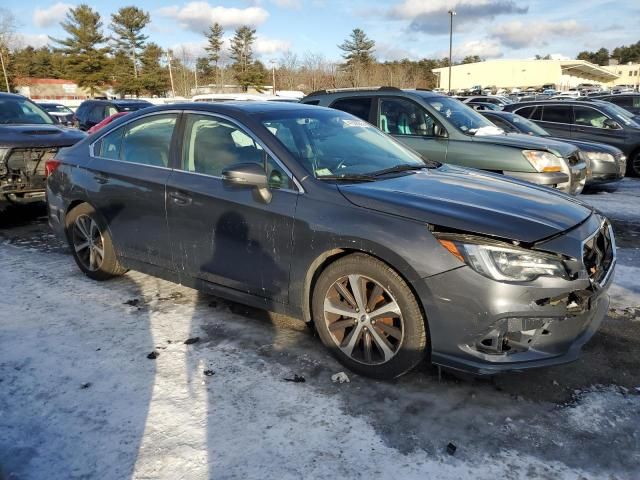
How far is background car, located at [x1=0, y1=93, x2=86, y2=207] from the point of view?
23.3ft

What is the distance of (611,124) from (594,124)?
1.09 ft

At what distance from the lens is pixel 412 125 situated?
25.2 feet

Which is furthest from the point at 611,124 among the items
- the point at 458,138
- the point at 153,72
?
the point at 153,72

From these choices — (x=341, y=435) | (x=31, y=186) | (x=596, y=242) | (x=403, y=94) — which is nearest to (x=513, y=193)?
(x=596, y=242)

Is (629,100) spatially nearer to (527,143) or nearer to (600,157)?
(600,157)

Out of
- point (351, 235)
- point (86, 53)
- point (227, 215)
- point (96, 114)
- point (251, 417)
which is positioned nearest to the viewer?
point (251, 417)

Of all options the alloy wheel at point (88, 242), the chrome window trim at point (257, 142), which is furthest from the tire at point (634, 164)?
the alloy wheel at point (88, 242)

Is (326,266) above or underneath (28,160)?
underneath

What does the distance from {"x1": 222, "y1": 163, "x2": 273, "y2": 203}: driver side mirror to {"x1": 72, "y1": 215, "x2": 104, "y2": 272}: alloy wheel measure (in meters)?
1.95

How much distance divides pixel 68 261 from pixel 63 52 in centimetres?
7704

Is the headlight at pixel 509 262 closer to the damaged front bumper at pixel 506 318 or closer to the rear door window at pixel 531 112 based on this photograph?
the damaged front bumper at pixel 506 318

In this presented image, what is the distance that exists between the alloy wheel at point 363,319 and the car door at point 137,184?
62.3 inches

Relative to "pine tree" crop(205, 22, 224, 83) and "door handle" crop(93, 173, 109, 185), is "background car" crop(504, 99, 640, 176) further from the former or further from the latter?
"pine tree" crop(205, 22, 224, 83)

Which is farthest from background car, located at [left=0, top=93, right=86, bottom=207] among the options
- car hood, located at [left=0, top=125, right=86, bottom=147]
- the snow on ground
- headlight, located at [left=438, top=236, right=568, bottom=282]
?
headlight, located at [left=438, top=236, right=568, bottom=282]
